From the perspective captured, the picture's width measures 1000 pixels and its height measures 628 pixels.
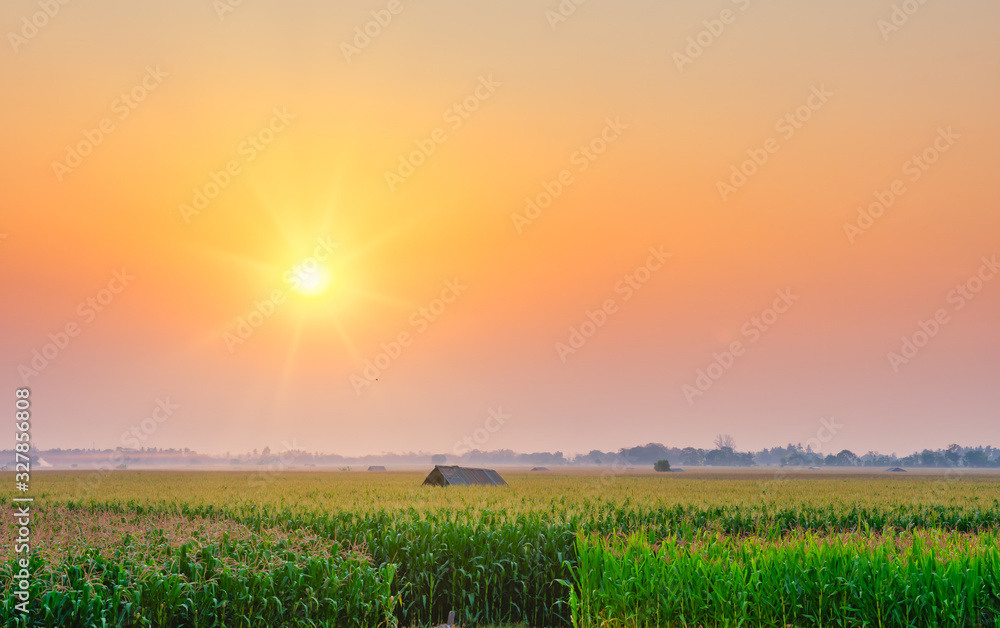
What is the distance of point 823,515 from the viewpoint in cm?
3012

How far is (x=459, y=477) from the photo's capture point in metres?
54.1

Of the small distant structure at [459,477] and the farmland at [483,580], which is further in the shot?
the small distant structure at [459,477]

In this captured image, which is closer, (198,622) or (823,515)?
(198,622)

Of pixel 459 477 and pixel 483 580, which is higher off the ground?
pixel 459 477

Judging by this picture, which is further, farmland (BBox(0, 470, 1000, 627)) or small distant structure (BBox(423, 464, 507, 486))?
small distant structure (BBox(423, 464, 507, 486))

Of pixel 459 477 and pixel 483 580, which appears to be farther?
pixel 459 477

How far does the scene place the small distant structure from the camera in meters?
52.2

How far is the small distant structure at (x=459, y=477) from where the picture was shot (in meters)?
52.2

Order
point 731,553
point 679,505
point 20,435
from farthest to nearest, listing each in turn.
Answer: point 679,505 < point 731,553 < point 20,435

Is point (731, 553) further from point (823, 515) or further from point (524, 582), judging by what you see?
point (823, 515)

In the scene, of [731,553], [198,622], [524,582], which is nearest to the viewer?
[198,622]

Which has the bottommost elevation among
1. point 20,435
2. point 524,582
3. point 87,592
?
point 524,582

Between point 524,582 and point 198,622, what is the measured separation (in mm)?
8686

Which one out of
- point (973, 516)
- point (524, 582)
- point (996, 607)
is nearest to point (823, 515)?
point (973, 516)
